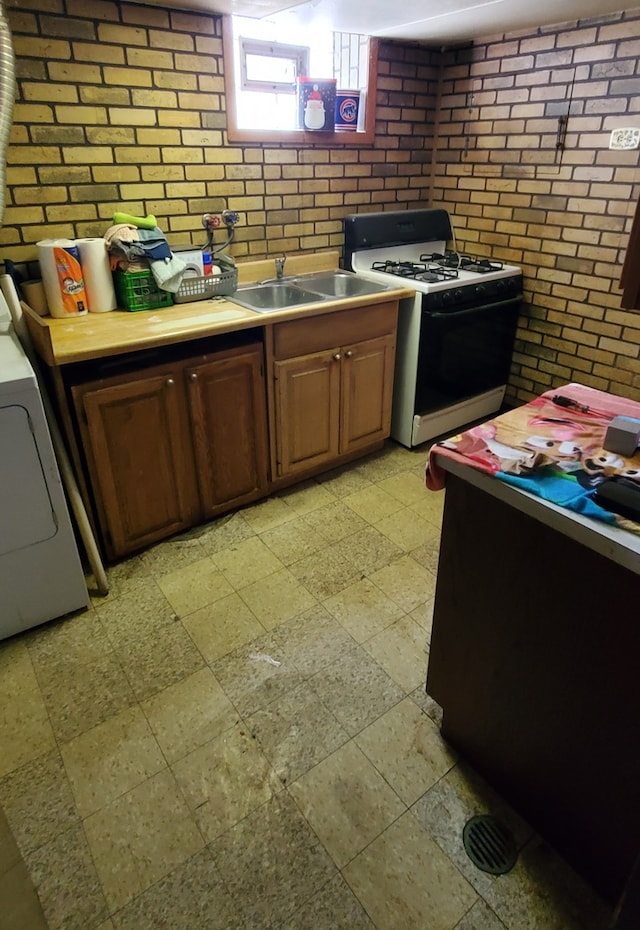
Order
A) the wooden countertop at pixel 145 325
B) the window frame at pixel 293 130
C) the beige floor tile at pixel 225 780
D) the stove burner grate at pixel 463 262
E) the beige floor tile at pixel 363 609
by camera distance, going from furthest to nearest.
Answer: the stove burner grate at pixel 463 262 → the window frame at pixel 293 130 → the beige floor tile at pixel 363 609 → the wooden countertop at pixel 145 325 → the beige floor tile at pixel 225 780

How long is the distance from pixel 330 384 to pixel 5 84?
1641 millimetres

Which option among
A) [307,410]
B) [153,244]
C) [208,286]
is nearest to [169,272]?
[153,244]

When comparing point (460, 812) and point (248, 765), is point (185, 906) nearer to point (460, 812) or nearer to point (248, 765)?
point (248, 765)

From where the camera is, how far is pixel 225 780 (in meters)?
1.53

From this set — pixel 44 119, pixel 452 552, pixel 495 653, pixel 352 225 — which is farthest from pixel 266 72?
pixel 495 653

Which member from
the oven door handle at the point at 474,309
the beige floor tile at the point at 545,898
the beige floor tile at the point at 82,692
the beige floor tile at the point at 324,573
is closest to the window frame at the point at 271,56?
the oven door handle at the point at 474,309

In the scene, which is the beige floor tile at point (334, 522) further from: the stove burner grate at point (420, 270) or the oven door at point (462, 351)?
the stove burner grate at point (420, 270)

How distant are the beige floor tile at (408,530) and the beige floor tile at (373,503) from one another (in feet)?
0.13

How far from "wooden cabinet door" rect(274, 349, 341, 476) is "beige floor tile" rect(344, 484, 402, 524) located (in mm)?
262

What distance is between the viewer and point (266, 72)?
2.79m

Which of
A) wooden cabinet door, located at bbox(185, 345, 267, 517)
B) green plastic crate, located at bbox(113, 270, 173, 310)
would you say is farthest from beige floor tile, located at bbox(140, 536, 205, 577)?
green plastic crate, located at bbox(113, 270, 173, 310)

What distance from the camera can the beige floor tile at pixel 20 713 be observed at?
1.60m

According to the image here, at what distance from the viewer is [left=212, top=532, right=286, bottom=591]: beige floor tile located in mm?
2260

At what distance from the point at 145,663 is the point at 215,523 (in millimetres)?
812
